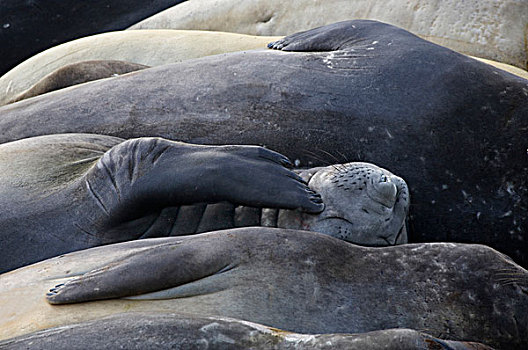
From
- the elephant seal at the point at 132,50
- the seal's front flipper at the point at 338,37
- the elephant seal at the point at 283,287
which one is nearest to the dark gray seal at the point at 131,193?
the elephant seal at the point at 283,287

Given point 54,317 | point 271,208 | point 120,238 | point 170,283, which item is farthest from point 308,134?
point 54,317

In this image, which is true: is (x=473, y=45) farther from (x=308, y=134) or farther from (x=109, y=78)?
(x=109, y=78)

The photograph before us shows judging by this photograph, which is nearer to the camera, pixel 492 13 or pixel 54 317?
pixel 54 317

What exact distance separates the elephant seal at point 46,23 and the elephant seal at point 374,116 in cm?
178

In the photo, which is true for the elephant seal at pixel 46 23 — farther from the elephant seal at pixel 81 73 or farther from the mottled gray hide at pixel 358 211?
the mottled gray hide at pixel 358 211

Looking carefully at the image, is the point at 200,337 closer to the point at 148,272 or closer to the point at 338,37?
the point at 148,272

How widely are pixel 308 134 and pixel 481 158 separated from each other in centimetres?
75

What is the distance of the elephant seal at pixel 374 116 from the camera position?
3.49 metres

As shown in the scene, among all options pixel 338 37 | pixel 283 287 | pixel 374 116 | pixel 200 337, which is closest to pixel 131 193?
pixel 283 287

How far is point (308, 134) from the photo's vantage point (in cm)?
353

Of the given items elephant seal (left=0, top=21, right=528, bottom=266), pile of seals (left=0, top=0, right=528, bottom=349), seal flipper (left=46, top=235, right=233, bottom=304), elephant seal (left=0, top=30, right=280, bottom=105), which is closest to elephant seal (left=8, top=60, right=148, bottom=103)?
pile of seals (left=0, top=0, right=528, bottom=349)

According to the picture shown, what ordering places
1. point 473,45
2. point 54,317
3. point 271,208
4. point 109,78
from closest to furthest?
point 54,317
point 271,208
point 109,78
point 473,45

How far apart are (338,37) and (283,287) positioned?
6.19 feet

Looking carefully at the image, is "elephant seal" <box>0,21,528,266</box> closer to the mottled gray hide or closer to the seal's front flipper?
the seal's front flipper
